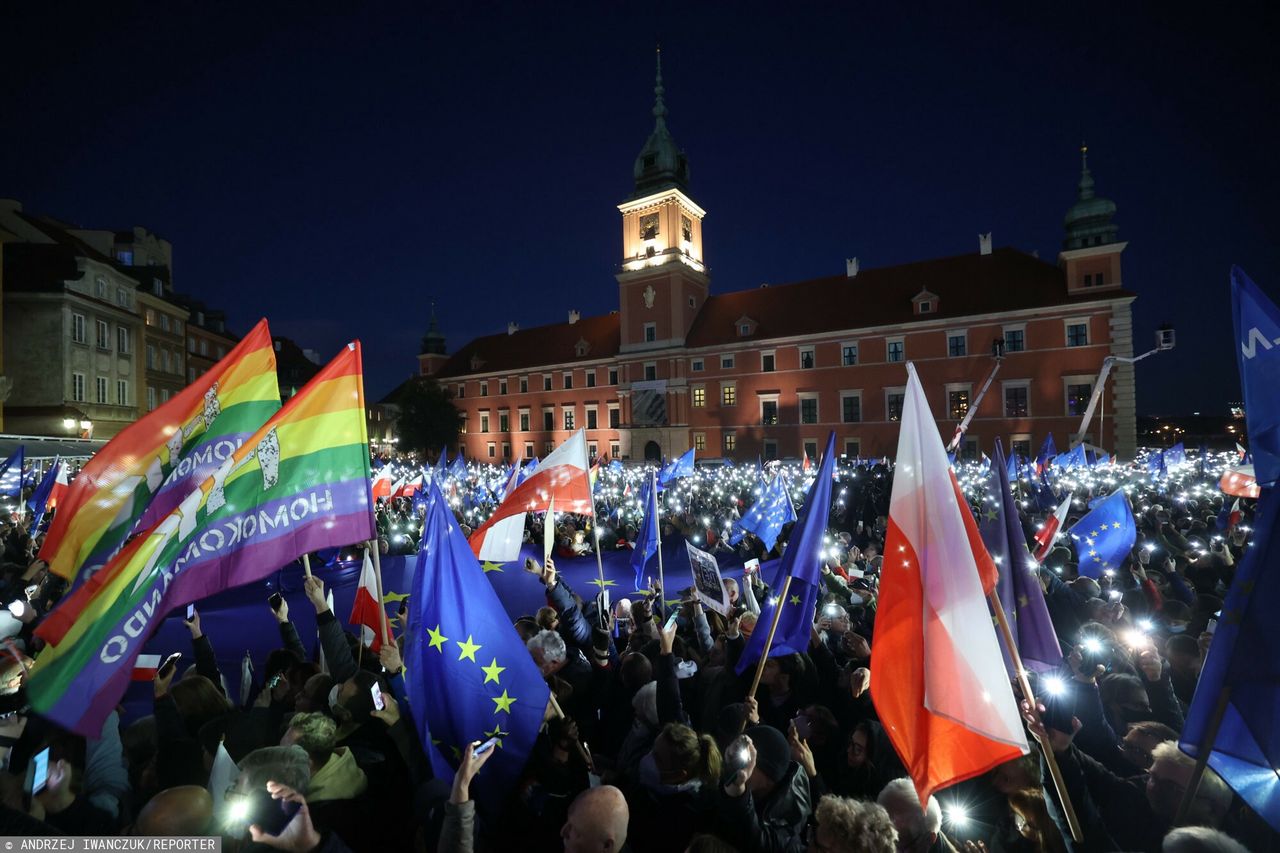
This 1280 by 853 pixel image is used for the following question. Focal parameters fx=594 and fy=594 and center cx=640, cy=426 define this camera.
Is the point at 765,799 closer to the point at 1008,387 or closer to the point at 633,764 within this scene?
the point at 633,764

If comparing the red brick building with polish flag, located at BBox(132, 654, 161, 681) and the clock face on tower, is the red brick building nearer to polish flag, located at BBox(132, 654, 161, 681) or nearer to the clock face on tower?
the clock face on tower

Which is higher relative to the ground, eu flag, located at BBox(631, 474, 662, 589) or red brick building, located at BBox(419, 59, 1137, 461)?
red brick building, located at BBox(419, 59, 1137, 461)

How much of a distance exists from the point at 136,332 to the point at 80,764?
39.8 metres

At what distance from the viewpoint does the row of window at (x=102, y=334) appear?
28594 mm

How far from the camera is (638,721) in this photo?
149 inches

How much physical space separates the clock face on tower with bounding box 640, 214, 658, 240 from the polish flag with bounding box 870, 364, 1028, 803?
49.4m

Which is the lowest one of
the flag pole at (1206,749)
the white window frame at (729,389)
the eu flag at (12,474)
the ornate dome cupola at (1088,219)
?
the flag pole at (1206,749)

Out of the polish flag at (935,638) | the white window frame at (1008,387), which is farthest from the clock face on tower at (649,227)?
the polish flag at (935,638)

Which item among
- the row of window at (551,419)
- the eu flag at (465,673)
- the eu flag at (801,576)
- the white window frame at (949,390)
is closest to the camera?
the eu flag at (465,673)

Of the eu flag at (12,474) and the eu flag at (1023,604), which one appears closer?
the eu flag at (1023,604)

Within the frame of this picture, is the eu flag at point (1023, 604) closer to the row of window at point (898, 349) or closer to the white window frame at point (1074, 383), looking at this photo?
the white window frame at point (1074, 383)

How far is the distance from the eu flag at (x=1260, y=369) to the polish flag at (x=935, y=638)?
2.02 metres

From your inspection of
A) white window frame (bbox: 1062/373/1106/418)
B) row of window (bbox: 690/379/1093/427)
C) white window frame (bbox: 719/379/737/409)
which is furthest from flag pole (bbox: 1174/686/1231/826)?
white window frame (bbox: 719/379/737/409)

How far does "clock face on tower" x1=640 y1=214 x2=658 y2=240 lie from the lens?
50159mm
